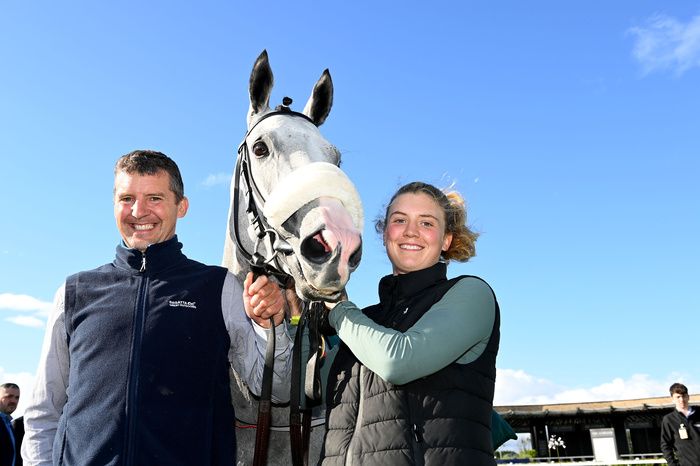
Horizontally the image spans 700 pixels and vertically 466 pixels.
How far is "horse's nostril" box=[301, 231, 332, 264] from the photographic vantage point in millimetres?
2578

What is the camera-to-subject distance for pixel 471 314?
243 cm

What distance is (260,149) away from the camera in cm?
328

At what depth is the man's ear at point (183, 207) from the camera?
279 centimetres

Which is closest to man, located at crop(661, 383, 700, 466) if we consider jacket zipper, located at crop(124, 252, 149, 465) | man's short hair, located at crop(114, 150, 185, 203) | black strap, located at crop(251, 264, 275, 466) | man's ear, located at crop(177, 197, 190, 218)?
black strap, located at crop(251, 264, 275, 466)

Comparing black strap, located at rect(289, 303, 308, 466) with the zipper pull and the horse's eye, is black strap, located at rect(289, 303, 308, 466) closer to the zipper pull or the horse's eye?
the zipper pull

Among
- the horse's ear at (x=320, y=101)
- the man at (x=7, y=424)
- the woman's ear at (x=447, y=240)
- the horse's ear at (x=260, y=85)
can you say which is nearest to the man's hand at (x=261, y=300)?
the woman's ear at (x=447, y=240)

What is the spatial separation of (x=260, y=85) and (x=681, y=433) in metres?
8.18

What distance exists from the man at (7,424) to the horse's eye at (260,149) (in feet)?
20.8

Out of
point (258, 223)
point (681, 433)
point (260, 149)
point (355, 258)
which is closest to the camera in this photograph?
point (355, 258)

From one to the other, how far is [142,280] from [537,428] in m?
29.8

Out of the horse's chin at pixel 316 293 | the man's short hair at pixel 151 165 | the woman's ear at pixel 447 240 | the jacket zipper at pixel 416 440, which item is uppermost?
the man's short hair at pixel 151 165

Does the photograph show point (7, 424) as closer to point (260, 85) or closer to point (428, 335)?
point (260, 85)

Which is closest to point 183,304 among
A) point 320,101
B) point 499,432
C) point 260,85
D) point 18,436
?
point 499,432

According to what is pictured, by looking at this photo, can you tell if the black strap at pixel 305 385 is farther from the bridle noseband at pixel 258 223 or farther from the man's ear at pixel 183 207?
the man's ear at pixel 183 207
